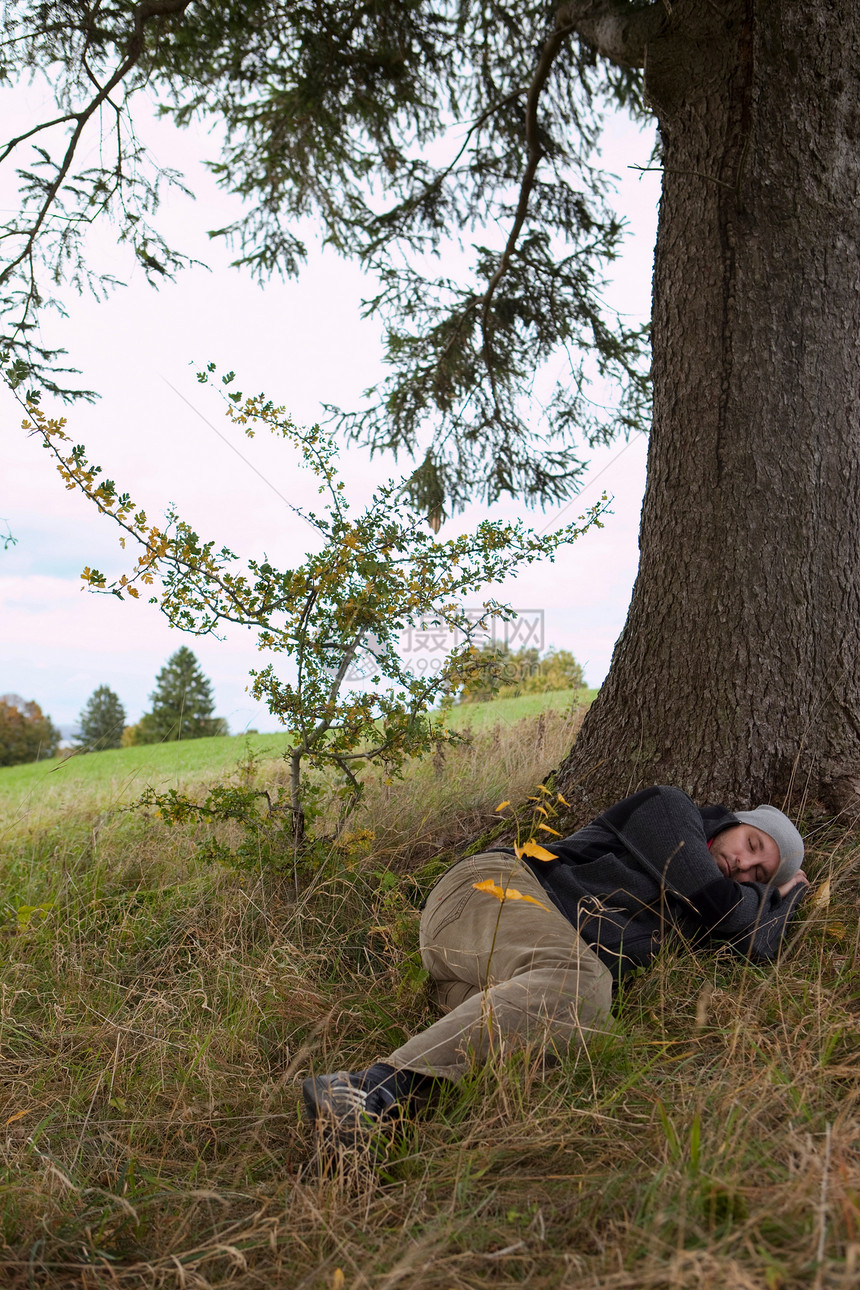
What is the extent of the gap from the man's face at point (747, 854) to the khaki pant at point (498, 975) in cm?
69

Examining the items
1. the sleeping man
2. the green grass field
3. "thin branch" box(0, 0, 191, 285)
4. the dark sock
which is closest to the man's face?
the sleeping man

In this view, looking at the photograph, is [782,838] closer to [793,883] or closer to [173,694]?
[793,883]

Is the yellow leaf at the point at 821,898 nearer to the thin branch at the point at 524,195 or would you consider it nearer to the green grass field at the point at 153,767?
the green grass field at the point at 153,767

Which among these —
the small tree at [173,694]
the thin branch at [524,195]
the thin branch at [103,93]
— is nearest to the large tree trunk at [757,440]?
the thin branch at [524,195]

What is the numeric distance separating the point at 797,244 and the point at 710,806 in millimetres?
2317

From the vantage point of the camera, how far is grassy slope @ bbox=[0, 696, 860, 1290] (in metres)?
1.54

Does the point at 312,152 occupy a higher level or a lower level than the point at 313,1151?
higher

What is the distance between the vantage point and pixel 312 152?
18.5 feet

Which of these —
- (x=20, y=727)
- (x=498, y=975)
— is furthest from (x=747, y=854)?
(x=20, y=727)

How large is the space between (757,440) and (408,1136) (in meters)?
2.81

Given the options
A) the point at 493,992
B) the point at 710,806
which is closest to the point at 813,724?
the point at 710,806

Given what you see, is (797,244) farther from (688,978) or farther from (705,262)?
(688,978)

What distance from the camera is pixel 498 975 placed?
235 cm

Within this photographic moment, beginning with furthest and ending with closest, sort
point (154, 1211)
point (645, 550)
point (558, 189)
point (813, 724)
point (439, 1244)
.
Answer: point (558, 189)
point (645, 550)
point (813, 724)
point (154, 1211)
point (439, 1244)
